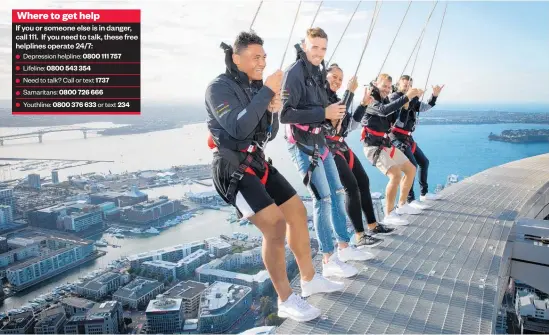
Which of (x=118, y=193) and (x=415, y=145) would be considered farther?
(x=118, y=193)

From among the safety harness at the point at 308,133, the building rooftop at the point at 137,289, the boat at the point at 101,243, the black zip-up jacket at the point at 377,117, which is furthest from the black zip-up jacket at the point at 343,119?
the boat at the point at 101,243

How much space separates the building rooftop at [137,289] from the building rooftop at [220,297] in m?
1.74

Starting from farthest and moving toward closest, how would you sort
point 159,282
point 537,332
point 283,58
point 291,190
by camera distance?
→ 1. point 159,282
2. point 537,332
3. point 283,58
4. point 291,190

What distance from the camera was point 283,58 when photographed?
2.40 m

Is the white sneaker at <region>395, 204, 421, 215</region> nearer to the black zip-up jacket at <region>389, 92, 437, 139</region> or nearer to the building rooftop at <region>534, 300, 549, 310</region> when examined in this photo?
the black zip-up jacket at <region>389, 92, 437, 139</region>

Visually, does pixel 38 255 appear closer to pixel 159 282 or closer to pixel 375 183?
pixel 159 282

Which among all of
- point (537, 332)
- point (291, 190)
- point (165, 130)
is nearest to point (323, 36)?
point (291, 190)

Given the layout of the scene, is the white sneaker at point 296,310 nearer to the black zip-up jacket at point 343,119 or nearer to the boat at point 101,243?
the black zip-up jacket at point 343,119

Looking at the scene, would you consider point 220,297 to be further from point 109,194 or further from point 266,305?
point 109,194

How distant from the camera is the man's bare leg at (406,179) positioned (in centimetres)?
406

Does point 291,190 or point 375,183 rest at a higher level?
point 291,190

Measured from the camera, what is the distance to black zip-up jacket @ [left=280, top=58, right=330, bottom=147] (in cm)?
244

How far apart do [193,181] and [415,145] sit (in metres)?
16.0

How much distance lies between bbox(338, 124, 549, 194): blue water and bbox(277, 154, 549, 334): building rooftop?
11.9 m
